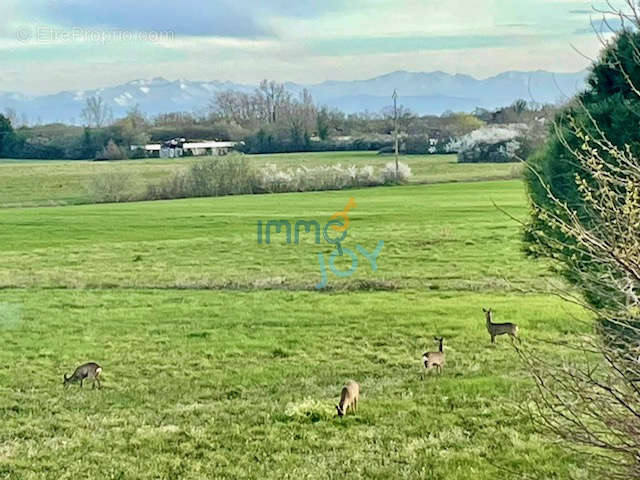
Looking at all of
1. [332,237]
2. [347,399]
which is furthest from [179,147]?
[347,399]

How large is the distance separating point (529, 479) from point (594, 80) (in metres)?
6.35

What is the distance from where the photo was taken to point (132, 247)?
32219 mm

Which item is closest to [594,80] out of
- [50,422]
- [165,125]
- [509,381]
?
[509,381]

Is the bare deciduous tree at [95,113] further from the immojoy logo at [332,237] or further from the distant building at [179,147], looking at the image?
the immojoy logo at [332,237]

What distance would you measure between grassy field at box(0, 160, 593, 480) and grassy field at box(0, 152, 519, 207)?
27688mm

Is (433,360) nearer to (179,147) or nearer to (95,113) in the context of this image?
(179,147)

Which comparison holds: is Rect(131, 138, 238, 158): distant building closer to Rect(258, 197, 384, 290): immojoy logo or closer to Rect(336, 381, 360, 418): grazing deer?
Rect(258, 197, 384, 290): immojoy logo

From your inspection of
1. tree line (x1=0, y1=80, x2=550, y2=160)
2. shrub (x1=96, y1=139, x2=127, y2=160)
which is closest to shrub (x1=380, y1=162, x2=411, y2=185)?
tree line (x1=0, y1=80, x2=550, y2=160)

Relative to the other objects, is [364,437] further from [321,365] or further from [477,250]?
[477,250]

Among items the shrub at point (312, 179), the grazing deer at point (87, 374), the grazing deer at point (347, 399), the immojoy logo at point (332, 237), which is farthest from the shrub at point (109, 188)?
the grazing deer at point (347, 399)

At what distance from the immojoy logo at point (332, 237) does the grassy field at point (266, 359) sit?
508 mm

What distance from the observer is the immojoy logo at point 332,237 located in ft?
80.7

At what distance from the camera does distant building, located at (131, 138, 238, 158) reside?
78.1 m

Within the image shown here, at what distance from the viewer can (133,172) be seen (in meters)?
62.2
